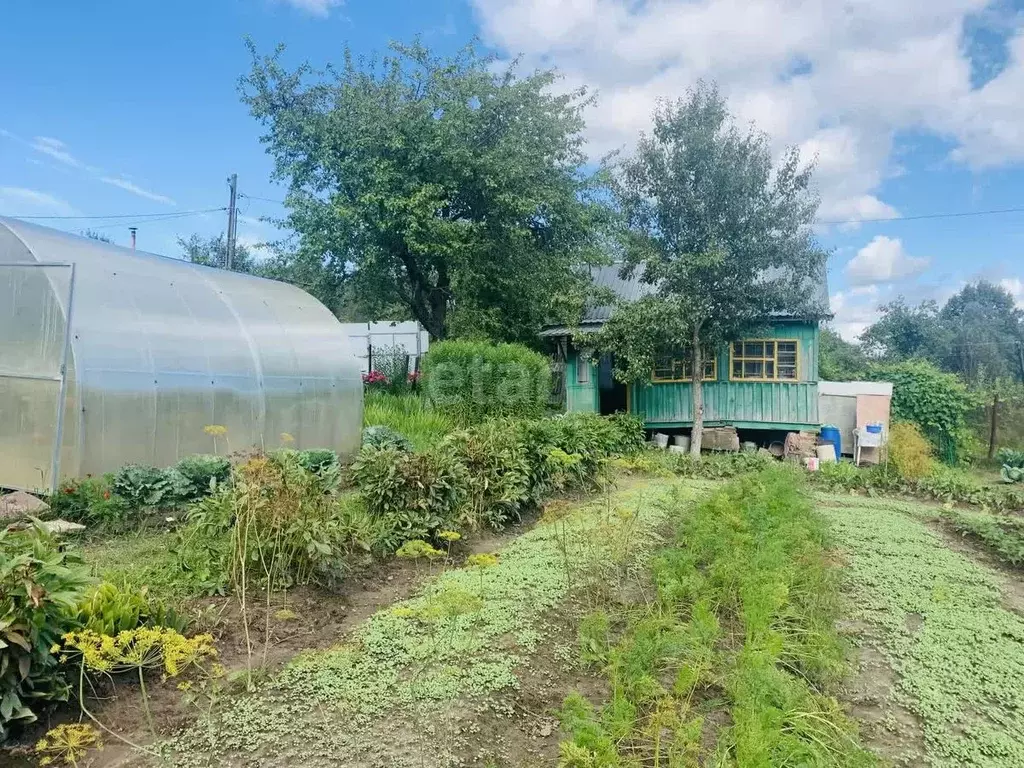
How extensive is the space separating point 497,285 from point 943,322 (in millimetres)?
29910

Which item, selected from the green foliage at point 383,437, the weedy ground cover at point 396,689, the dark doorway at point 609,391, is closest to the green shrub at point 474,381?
the green foliage at point 383,437

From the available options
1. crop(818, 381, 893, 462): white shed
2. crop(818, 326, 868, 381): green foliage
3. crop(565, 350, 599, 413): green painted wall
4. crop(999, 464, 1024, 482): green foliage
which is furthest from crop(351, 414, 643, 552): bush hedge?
crop(818, 326, 868, 381): green foliage

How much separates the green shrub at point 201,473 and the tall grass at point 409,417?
313 cm

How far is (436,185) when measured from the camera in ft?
43.0

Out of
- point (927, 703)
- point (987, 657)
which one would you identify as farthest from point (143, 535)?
point (987, 657)

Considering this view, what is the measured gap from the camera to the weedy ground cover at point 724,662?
246cm

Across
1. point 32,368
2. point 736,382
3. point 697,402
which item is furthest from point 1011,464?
point 32,368

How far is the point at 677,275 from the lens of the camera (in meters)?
13.2

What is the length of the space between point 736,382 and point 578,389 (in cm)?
358

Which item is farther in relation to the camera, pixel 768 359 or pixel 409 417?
pixel 768 359

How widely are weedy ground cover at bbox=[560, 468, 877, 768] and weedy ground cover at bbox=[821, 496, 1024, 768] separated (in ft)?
1.12

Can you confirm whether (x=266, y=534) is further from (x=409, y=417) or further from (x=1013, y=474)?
(x=1013, y=474)

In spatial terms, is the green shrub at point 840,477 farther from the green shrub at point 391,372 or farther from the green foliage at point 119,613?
the green foliage at point 119,613

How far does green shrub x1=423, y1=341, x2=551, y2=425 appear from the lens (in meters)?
11.5
